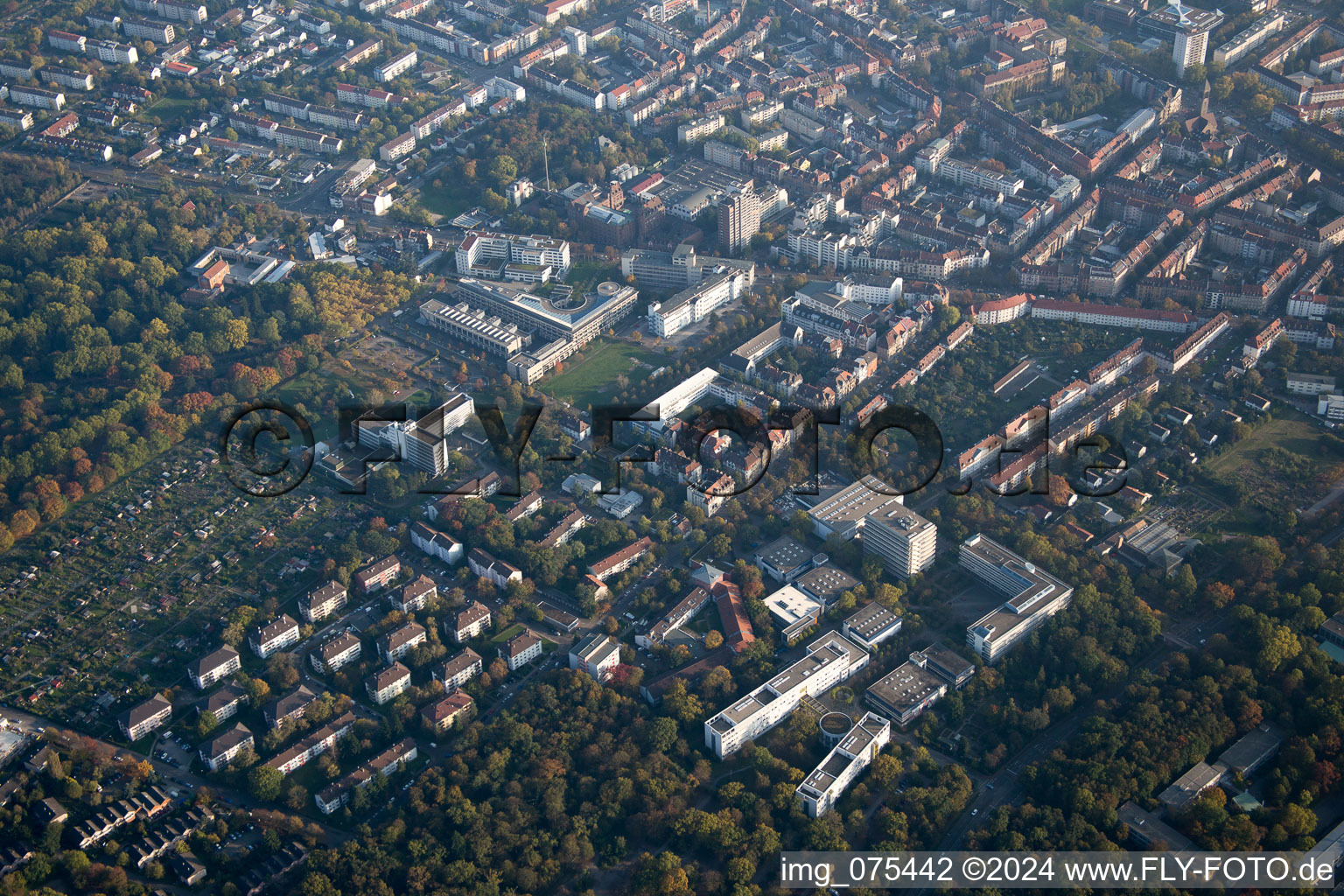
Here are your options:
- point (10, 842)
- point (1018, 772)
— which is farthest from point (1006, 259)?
point (10, 842)

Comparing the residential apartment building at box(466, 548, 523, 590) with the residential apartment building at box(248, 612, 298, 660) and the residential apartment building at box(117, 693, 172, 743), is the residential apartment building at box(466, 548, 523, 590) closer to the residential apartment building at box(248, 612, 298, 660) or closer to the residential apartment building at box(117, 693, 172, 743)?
the residential apartment building at box(248, 612, 298, 660)

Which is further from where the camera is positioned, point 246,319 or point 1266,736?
point 246,319

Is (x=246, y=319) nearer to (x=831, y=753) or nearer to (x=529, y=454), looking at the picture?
(x=529, y=454)

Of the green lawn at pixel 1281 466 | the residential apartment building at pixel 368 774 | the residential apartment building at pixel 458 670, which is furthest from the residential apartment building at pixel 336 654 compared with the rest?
the green lawn at pixel 1281 466

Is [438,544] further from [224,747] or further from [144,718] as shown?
[144,718]

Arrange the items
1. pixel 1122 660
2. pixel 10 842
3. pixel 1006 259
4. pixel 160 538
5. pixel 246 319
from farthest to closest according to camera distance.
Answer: pixel 1006 259, pixel 246 319, pixel 160 538, pixel 1122 660, pixel 10 842

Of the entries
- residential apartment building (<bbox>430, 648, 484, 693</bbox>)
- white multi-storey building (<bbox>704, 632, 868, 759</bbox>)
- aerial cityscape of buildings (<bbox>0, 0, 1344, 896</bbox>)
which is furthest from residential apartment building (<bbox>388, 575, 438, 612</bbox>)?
white multi-storey building (<bbox>704, 632, 868, 759</bbox>)
